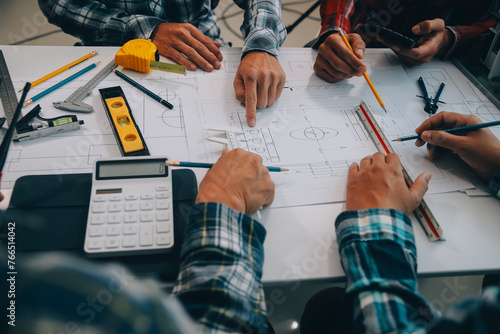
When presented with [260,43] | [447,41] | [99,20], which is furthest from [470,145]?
[99,20]

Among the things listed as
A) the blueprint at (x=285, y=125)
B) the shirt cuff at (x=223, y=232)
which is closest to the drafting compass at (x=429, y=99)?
the blueprint at (x=285, y=125)

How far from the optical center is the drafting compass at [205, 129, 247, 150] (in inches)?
32.5

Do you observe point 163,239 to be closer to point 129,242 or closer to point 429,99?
point 129,242

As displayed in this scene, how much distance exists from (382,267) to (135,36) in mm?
924

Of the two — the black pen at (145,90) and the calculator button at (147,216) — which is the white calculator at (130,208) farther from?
the black pen at (145,90)

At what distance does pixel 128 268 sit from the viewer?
609mm

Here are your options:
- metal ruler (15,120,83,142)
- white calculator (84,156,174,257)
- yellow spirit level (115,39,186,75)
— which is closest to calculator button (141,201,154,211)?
white calculator (84,156,174,257)

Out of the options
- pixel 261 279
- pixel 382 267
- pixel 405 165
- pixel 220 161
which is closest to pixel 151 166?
pixel 220 161

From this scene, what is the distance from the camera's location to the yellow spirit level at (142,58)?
0.95 meters

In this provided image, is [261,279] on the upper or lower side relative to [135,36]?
lower

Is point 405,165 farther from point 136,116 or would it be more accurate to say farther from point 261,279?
point 136,116

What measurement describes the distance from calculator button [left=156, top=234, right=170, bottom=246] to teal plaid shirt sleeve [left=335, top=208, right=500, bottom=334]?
307 millimetres

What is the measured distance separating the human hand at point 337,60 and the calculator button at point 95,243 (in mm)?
737

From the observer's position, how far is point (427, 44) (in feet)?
3.61
